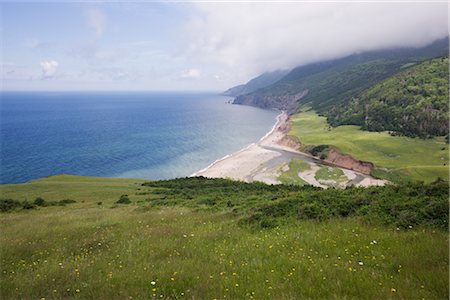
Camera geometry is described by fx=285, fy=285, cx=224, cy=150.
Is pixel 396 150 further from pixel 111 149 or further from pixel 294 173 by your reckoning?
pixel 111 149

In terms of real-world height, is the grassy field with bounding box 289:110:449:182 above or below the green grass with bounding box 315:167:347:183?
above

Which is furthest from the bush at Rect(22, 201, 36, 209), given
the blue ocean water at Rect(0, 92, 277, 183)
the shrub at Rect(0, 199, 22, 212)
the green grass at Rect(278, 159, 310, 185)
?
the green grass at Rect(278, 159, 310, 185)

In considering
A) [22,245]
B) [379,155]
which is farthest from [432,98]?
[22,245]

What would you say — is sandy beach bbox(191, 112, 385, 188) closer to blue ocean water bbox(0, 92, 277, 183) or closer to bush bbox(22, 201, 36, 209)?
blue ocean water bbox(0, 92, 277, 183)

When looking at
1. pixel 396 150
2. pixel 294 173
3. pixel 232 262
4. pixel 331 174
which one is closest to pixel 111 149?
pixel 294 173

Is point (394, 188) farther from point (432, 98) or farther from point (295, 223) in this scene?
point (432, 98)

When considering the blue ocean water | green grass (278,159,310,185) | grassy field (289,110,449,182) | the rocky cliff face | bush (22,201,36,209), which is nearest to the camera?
bush (22,201,36,209)
